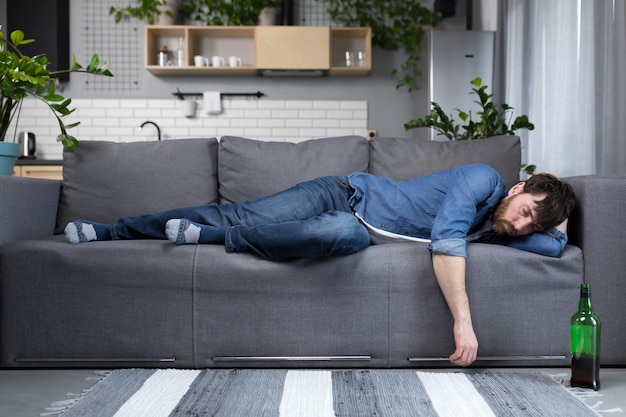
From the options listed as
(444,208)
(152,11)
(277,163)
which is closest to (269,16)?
(152,11)

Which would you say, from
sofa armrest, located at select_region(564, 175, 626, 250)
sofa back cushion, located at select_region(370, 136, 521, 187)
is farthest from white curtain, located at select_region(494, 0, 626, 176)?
sofa armrest, located at select_region(564, 175, 626, 250)

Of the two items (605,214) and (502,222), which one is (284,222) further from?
(605,214)

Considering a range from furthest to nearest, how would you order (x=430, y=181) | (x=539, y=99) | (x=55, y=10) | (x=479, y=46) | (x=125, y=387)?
1. (x=55, y=10)
2. (x=479, y=46)
3. (x=539, y=99)
4. (x=430, y=181)
5. (x=125, y=387)

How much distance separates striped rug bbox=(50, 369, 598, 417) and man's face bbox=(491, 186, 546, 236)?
1.53 ft

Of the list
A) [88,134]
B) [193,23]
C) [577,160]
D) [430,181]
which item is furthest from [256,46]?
[430,181]

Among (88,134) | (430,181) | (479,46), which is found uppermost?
(479,46)

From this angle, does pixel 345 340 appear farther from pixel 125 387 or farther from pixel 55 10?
pixel 55 10

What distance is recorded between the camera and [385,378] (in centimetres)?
204

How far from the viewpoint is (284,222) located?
2.26 m

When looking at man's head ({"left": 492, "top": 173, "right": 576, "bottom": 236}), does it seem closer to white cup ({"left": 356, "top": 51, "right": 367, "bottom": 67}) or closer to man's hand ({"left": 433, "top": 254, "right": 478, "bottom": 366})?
man's hand ({"left": 433, "top": 254, "right": 478, "bottom": 366})

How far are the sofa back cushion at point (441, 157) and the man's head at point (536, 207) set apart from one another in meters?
0.62

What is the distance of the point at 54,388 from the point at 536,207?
1606mm

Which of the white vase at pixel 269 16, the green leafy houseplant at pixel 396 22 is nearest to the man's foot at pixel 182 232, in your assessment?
the white vase at pixel 269 16

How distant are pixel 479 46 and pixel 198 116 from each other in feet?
7.53
